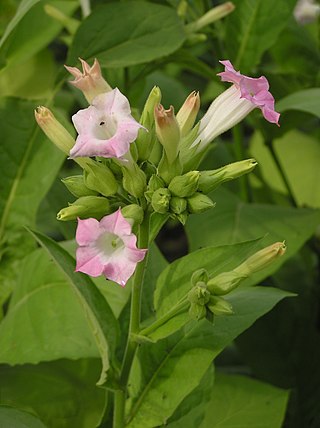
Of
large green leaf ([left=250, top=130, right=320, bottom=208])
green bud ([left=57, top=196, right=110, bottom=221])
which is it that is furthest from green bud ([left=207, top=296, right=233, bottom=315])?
large green leaf ([left=250, top=130, right=320, bottom=208])

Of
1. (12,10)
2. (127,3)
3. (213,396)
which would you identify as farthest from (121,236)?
(12,10)

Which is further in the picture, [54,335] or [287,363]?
[287,363]

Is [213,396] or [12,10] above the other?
[12,10]

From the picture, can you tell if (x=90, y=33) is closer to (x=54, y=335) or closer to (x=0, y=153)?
(x=0, y=153)

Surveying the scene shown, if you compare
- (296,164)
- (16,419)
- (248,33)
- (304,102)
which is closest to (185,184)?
(16,419)

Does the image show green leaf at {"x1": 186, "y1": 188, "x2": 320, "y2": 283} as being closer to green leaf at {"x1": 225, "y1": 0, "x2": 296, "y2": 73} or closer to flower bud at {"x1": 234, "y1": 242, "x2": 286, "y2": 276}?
green leaf at {"x1": 225, "y1": 0, "x2": 296, "y2": 73}

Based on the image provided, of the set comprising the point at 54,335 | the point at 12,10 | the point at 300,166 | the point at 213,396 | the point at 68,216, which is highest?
the point at 68,216
